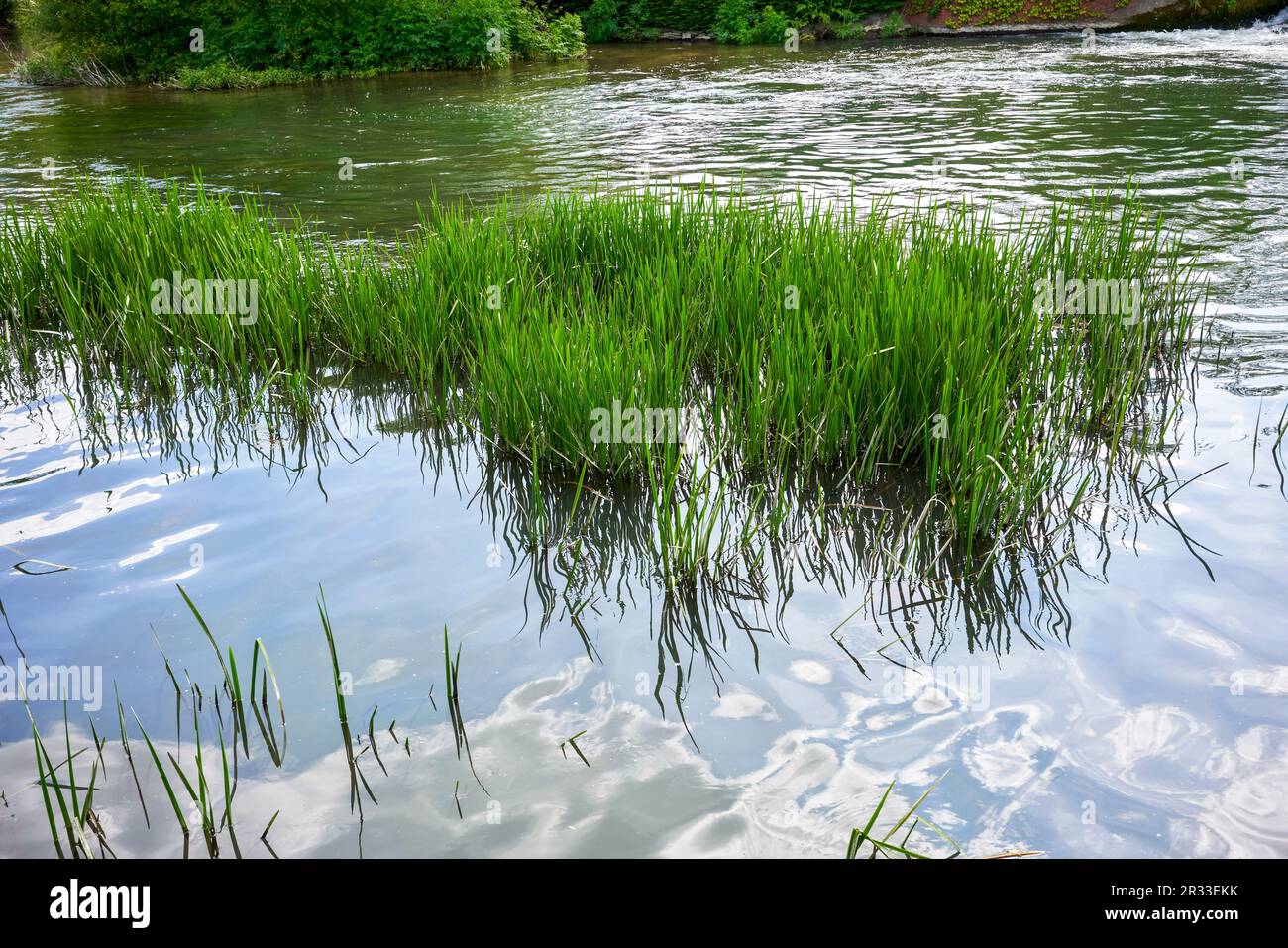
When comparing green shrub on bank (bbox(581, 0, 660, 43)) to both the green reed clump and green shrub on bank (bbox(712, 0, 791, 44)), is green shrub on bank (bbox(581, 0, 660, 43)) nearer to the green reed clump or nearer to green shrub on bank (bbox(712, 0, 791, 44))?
green shrub on bank (bbox(712, 0, 791, 44))

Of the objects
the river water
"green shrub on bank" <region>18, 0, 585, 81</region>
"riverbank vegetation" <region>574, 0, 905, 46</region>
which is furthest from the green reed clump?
"riverbank vegetation" <region>574, 0, 905, 46</region>

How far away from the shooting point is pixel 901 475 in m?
4.26

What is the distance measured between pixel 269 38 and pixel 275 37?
11.4 inches

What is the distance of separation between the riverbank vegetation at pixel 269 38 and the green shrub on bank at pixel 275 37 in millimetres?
24

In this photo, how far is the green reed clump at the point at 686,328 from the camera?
13.4 ft

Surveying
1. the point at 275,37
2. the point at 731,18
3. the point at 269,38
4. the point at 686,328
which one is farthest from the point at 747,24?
the point at 686,328

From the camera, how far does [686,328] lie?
502 cm

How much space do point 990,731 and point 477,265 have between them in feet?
12.6

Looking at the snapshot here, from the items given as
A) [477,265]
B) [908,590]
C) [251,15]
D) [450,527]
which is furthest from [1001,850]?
[251,15]

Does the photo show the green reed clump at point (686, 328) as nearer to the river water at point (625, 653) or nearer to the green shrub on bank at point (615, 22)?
the river water at point (625, 653)

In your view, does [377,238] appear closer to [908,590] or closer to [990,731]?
[908,590]

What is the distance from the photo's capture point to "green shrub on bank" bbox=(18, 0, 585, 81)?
78.5 feet

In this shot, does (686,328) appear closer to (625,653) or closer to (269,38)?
(625,653)

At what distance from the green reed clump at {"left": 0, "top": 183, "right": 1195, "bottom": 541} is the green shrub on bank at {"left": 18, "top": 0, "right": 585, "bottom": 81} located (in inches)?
765
